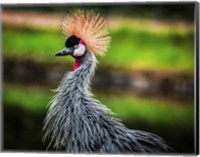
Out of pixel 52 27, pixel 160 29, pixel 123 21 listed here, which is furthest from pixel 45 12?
pixel 160 29

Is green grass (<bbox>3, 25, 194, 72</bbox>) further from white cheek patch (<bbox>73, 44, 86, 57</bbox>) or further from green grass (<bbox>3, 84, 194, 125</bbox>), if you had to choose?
green grass (<bbox>3, 84, 194, 125</bbox>)

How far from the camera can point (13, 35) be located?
123 inches

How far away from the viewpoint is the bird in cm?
300

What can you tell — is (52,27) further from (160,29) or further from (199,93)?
(199,93)

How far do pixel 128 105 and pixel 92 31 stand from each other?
0.49 metres

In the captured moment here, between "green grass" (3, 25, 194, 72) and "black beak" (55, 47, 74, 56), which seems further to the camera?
"black beak" (55, 47, 74, 56)

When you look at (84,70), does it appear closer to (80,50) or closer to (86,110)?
(80,50)

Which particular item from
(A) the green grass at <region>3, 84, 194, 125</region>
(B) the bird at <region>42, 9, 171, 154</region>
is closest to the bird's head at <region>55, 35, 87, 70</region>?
(B) the bird at <region>42, 9, 171, 154</region>

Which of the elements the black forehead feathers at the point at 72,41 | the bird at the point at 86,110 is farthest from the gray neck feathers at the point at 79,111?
the black forehead feathers at the point at 72,41

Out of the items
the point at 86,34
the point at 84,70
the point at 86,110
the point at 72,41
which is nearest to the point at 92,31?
the point at 86,34

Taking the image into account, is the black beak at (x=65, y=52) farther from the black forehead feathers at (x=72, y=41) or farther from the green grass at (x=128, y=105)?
the green grass at (x=128, y=105)

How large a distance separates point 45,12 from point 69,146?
838mm

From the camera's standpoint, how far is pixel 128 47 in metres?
3.02

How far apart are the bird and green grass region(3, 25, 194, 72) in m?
0.07
